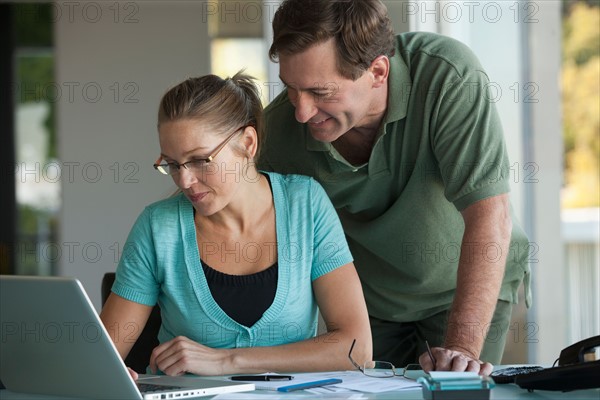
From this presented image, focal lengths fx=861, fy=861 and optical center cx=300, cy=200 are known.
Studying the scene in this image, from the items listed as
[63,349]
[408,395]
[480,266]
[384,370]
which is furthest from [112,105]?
[408,395]

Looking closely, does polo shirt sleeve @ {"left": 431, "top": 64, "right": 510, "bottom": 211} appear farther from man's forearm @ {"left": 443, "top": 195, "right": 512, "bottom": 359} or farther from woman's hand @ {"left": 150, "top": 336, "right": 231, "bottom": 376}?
woman's hand @ {"left": 150, "top": 336, "right": 231, "bottom": 376}

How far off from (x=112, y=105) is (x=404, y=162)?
8.14 ft

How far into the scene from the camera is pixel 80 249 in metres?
4.30

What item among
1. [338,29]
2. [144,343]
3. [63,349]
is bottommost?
[144,343]

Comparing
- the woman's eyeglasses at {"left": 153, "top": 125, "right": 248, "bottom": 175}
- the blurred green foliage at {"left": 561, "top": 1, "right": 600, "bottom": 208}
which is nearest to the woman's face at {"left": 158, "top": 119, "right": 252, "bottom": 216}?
the woman's eyeglasses at {"left": 153, "top": 125, "right": 248, "bottom": 175}

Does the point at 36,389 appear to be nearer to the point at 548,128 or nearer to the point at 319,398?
the point at 319,398

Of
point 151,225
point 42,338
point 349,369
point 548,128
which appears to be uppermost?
point 548,128

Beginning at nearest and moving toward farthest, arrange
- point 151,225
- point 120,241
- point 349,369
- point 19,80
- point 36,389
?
point 36,389, point 349,369, point 151,225, point 120,241, point 19,80

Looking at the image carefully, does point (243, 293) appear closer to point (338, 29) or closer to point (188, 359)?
point (188, 359)

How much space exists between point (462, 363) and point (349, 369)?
310 millimetres

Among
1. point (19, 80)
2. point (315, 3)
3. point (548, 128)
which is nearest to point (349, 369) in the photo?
point (315, 3)

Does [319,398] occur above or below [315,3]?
below

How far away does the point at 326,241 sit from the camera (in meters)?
1.88

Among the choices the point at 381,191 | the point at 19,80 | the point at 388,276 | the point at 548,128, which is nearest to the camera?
the point at 381,191
